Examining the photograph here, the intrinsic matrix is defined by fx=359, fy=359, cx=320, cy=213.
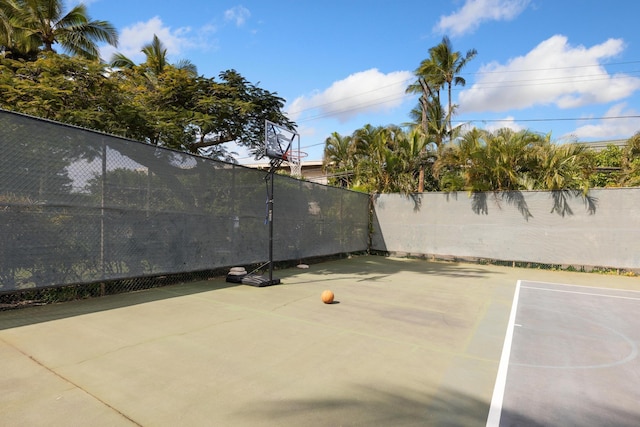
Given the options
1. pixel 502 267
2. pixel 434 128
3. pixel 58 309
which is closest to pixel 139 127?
pixel 58 309

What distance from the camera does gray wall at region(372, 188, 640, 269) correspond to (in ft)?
36.0

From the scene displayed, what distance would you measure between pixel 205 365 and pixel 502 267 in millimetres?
11667

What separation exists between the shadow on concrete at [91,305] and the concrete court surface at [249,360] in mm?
43

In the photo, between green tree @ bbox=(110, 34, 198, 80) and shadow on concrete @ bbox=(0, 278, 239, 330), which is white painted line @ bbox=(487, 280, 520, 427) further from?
green tree @ bbox=(110, 34, 198, 80)

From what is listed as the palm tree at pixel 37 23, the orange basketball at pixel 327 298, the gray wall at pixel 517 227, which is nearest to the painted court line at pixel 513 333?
the orange basketball at pixel 327 298

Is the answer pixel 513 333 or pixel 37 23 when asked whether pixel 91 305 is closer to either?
pixel 513 333

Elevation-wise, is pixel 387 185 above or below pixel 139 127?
below

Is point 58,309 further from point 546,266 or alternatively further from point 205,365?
point 546,266

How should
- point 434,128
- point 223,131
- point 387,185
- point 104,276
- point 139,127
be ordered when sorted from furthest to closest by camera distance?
1. point 434,128
2. point 387,185
3. point 223,131
4. point 139,127
5. point 104,276

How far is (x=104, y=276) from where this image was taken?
585cm

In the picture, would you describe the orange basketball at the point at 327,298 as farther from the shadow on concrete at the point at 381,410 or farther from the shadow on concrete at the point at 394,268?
the shadow on concrete at the point at 381,410

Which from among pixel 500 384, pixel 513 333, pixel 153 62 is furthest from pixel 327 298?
pixel 153 62

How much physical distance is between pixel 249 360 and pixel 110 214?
3823 millimetres

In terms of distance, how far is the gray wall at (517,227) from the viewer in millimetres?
10977
